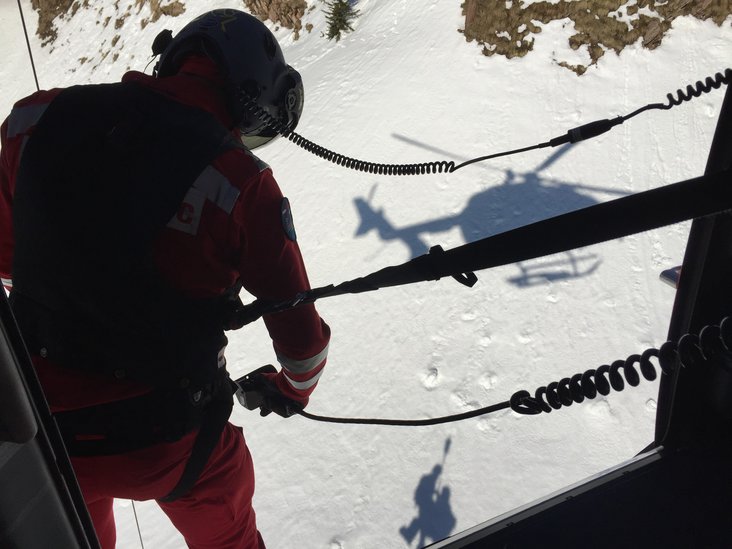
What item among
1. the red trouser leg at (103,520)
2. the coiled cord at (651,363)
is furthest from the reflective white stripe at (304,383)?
the coiled cord at (651,363)

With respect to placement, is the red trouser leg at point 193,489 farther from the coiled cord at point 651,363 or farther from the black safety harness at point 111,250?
the coiled cord at point 651,363

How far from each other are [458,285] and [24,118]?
10.5ft

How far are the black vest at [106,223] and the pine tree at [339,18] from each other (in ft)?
23.6

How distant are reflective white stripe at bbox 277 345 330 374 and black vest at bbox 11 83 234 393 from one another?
411mm

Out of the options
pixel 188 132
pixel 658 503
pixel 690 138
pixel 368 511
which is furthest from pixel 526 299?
pixel 188 132

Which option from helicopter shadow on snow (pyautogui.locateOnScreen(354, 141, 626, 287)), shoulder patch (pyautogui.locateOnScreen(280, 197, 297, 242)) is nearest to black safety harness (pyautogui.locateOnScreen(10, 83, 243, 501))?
shoulder patch (pyautogui.locateOnScreen(280, 197, 297, 242))

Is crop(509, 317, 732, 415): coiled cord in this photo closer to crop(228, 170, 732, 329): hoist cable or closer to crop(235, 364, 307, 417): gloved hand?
crop(228, 170, 732, 329): hoist cable

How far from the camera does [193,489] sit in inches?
74.6

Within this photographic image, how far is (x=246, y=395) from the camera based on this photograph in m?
2.27

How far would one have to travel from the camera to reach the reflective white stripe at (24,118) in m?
1.63

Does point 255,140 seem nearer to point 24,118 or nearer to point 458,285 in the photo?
point 24,118

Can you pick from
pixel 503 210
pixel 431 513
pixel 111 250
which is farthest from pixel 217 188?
pixel 503 210

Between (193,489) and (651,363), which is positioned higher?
(651,363)

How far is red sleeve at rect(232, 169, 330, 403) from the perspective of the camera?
5.18 ft
